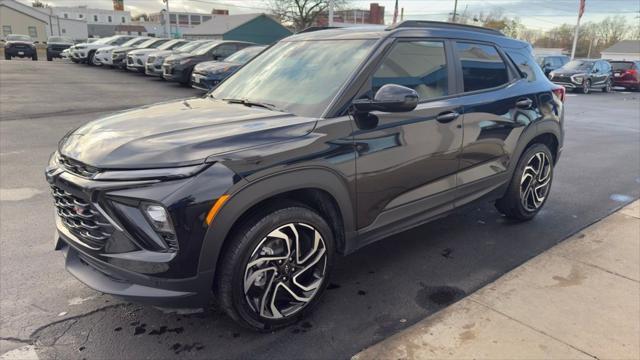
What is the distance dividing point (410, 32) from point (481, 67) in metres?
0.92

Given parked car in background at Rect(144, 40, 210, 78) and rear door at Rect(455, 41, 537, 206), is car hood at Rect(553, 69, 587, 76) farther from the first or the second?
rear door at Rect(455, 41, 537, 206)

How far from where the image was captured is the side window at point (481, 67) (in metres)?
4.02

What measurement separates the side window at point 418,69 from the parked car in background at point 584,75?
22.1m

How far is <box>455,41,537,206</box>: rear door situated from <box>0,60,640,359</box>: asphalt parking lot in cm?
43

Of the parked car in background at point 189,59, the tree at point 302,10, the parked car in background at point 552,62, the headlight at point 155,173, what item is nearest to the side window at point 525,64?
the headlight at point 155,173

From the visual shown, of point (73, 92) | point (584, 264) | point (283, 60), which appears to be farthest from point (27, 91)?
point (584, 264)

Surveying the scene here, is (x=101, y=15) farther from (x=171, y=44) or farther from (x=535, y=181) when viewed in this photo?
(x=535, y=181)

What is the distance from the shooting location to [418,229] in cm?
477

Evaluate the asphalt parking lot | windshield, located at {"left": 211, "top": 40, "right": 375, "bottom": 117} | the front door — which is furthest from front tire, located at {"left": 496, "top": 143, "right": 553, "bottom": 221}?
windshield, located at {"left": 211, "top": 40, "right": 375, "bottom": 117}

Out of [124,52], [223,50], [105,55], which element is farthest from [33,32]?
[223,50]

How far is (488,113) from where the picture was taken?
4098 mm

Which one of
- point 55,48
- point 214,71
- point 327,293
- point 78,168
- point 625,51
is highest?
point 625,51

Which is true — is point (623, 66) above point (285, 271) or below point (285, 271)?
above

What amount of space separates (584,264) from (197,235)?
3.25 metres
